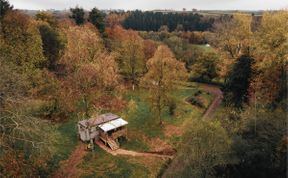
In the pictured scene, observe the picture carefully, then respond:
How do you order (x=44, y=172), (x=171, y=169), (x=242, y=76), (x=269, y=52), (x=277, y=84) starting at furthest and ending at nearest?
(x=242, y=76), (x=269, y=52), (x=277, y=84), (x=171, y=169), (x=44, y=172)

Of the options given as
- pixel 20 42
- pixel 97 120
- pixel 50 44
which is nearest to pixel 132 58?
pixel 50 44

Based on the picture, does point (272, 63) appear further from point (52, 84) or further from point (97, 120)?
point (52, 84)

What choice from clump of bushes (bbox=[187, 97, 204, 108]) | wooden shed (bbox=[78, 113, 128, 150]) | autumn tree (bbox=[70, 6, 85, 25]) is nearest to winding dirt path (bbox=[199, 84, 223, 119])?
clump of bushes (bbox=[187, 97, 204, 108])

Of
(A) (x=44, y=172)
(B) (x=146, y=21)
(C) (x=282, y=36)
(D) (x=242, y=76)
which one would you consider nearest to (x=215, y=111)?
(D) (x=242, y=76)

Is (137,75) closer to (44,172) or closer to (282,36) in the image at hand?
(282,36)

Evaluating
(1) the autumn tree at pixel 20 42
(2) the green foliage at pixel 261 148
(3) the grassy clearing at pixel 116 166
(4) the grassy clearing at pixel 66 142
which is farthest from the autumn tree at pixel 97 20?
(2) the green foliage at pixel 261 148

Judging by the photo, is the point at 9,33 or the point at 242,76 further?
the point at 242,76
